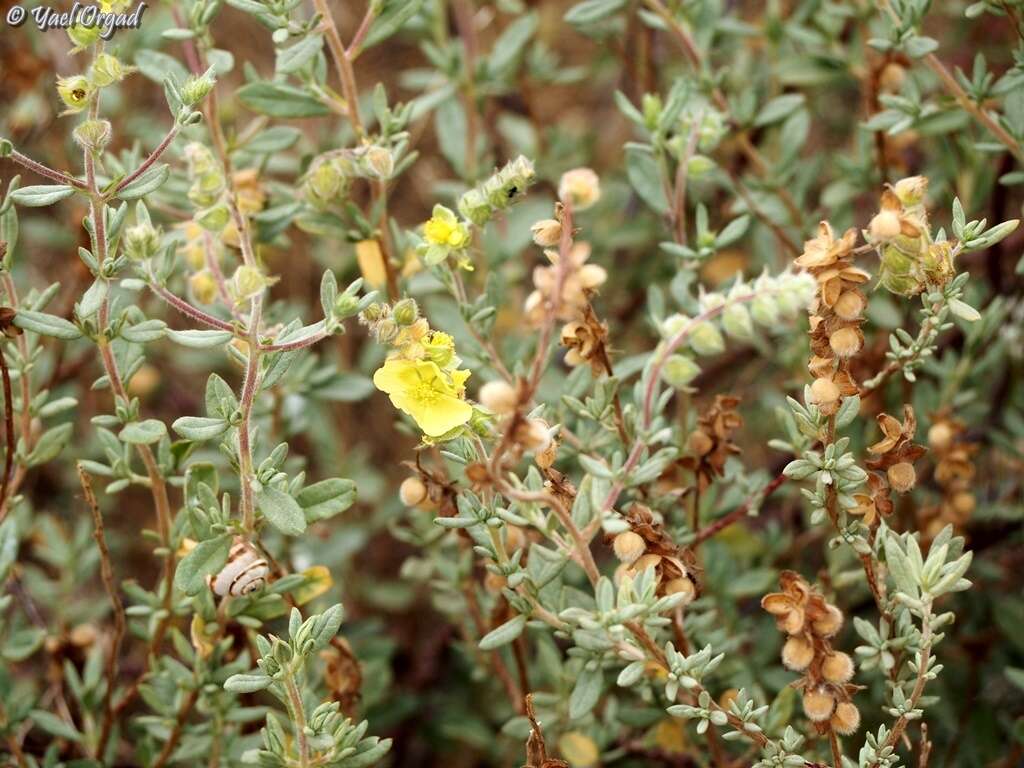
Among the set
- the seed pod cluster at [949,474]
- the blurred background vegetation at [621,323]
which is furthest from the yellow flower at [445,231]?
the seed pod cluster at [949,474]

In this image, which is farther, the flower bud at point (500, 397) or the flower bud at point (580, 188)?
the flower bud at point (580, 188)

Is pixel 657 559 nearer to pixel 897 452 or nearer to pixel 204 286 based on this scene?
pixel 897 452

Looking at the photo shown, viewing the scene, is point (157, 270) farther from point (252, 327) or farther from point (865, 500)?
point (865, 500)

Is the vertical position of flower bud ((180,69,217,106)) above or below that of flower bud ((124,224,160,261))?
above

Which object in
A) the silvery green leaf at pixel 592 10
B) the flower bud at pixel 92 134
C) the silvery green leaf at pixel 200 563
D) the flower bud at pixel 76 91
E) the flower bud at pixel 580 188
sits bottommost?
the silvery green leaf at pixel 200 563

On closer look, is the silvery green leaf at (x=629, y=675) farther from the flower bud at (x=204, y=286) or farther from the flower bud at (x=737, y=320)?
the flower bud at (x=204, y=286)

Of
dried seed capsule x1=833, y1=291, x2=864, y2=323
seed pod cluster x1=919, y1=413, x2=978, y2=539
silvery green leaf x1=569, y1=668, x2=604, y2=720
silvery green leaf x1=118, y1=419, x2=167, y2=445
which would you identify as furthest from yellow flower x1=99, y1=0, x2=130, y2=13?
seed pod cluster x1=919, y1=413, x2=978, y2=539

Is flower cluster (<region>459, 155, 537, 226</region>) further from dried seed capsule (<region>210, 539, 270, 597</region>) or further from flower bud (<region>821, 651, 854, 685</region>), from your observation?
flower bud (<region>821, 651, 854, 685</region>)
